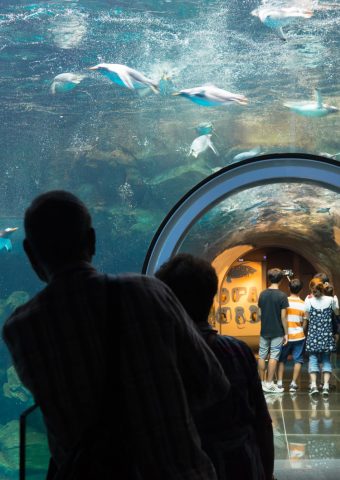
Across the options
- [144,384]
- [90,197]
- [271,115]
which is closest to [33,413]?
[144,384]

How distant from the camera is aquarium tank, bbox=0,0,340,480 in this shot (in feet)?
24.5

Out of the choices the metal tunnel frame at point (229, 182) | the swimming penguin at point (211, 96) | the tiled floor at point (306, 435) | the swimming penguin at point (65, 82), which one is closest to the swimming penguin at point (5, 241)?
the metal tunnel frame at point (229, 182)

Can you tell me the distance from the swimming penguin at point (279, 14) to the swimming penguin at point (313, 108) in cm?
83

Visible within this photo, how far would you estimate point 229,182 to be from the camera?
7.43m

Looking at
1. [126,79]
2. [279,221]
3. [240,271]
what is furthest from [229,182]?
[240,271]

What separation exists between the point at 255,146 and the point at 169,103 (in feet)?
3.53

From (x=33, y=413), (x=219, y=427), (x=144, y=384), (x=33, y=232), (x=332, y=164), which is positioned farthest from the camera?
(x=332, y=164)

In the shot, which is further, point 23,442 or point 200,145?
point 200,145

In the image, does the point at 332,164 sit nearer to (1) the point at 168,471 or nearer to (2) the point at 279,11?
(2) the point at 279,11

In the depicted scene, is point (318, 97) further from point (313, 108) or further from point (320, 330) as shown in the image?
point (320, 330)

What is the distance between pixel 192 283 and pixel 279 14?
5.80 m

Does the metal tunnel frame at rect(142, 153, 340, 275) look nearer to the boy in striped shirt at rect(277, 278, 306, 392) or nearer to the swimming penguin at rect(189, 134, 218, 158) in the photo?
the swimming penguin at rect(189, 134, 218, 158)

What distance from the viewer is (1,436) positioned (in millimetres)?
7562

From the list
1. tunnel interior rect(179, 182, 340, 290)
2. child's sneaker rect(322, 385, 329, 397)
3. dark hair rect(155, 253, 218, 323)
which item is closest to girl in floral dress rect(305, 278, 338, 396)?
child's sneaker rect(322, 385, 329, 397)
